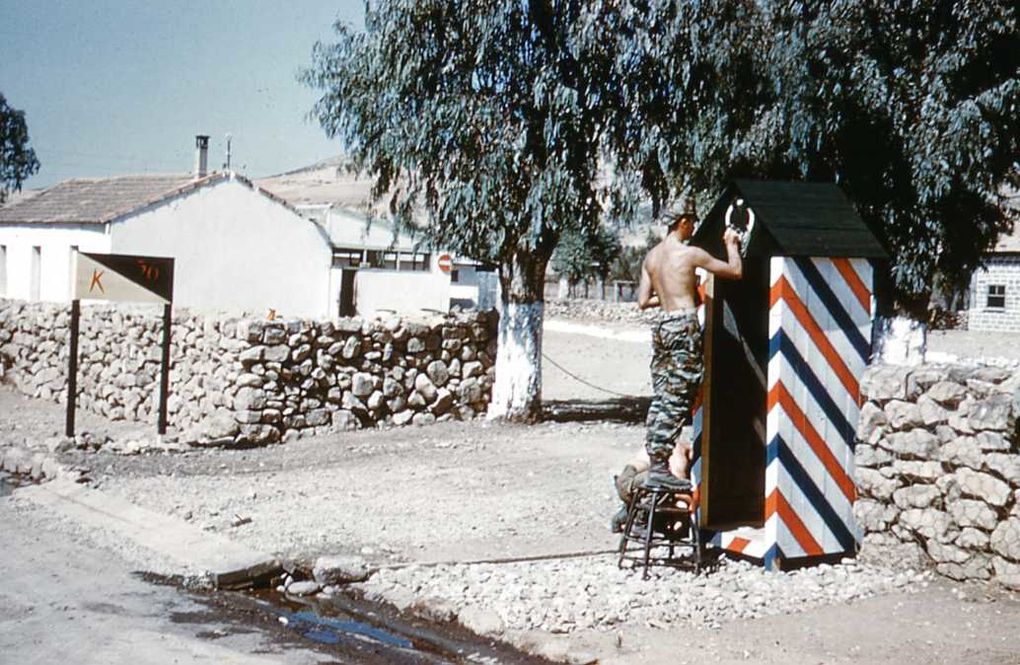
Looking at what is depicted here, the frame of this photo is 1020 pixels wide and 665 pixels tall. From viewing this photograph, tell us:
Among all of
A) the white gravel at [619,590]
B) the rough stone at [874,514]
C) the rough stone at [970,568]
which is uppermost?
the rough stone at [874,514]

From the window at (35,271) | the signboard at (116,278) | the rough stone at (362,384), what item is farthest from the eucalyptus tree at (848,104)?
the window at (35,271)

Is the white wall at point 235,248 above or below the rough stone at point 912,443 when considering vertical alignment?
above

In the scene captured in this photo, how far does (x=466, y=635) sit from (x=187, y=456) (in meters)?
7.77

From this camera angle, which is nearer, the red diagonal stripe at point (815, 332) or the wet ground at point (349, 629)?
the wet ground at point (349, 629)

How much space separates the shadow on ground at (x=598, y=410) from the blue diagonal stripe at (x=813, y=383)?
28.1ft

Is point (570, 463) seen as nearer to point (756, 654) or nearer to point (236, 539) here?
point (236, 539)

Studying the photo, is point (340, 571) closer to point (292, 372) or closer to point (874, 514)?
point (874, 514)

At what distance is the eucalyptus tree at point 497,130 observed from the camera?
15281mm

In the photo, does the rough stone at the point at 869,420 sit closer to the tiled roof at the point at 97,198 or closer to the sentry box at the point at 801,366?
the sentry box at the point at 801,366

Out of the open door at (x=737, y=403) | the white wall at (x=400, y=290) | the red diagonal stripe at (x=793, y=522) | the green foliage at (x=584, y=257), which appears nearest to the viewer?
the red diagonal stripe at (x=793, y=522)

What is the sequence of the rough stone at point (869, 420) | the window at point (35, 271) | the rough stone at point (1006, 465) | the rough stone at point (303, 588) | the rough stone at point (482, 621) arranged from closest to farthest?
the rough stone at point (482, 621)
the rough stone at point (1006, 465)
the rough stone at point (869, 420)
the rough stone at point (303, 588)
the window at point (35, 271)

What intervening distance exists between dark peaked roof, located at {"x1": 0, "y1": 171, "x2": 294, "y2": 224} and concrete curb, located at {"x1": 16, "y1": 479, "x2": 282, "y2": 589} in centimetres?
2094

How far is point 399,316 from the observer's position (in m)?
16.0

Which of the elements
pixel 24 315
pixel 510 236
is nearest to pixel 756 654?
pixel 510 236
